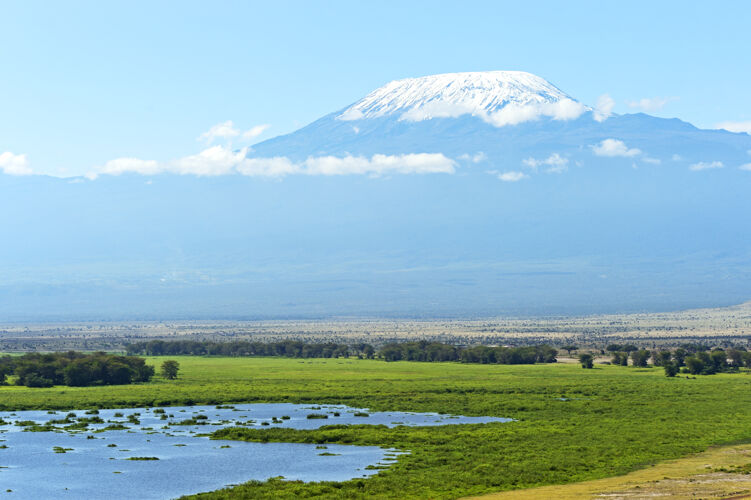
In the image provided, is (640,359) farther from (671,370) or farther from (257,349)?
(257,349)

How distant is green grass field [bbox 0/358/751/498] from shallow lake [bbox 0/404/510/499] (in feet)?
8.24

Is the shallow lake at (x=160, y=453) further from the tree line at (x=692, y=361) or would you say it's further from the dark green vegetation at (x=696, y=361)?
the tree line at (x=692, y=361)

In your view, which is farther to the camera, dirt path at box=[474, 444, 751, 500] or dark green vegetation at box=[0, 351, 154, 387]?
dark green vegetation at box=[0, 351, 154, 387]

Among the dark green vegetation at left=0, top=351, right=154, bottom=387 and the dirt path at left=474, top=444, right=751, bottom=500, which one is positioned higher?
the dark green vegetation at left=0, top=351, right=154, bottom=387

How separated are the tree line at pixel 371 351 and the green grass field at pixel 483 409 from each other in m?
6.86

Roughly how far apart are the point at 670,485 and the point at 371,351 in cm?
9521

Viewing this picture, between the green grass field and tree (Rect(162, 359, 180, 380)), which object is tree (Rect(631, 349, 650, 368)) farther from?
tree (Rect(162, 359, 180, 380))

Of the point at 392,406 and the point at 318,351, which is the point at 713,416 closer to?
the point at 392,406

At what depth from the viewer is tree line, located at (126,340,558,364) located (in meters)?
121

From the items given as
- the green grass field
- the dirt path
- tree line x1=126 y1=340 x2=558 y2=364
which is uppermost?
tree line x1=126 y1=340 x2=558 y2=364

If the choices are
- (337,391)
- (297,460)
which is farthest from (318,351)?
(297,460)

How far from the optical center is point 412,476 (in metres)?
44.0

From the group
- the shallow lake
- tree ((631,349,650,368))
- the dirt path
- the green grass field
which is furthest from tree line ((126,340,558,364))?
the dirt path

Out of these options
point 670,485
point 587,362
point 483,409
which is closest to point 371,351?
point 587,362
